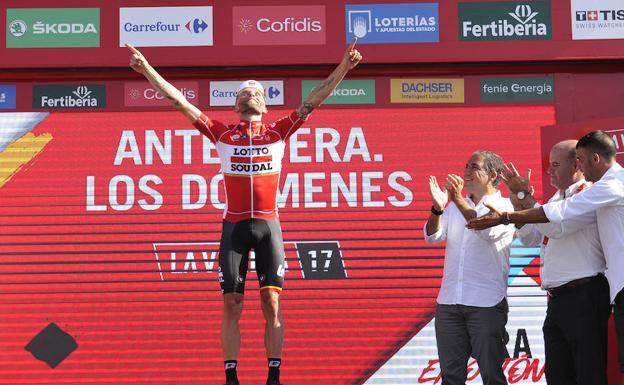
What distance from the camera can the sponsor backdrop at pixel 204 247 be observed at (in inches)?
227

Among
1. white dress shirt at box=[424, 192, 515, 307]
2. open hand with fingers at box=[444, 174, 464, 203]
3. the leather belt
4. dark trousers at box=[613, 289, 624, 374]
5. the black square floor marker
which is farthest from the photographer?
the black square floor marker

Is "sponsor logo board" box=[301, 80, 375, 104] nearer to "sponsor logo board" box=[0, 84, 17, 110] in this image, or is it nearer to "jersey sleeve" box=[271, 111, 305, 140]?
"jersey sleeve" box=[271, 111, 305, 140]

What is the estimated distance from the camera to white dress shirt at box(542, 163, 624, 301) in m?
3.91

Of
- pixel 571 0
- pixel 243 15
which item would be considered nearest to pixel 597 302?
pixel 571 0

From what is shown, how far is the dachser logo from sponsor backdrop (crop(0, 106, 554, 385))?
1.65ft

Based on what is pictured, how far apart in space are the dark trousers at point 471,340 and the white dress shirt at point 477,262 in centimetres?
5

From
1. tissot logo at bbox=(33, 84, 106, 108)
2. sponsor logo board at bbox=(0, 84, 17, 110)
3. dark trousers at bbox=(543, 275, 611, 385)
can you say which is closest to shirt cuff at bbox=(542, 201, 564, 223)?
dark trousers at bbox=(543, 275, 611, 385)

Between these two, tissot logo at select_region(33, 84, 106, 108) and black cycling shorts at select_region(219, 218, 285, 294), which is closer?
black cycling shorts at select_region(219, 218, 285, 294)

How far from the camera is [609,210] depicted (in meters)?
4.00

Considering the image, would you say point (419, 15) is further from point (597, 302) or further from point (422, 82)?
point (597, 302)

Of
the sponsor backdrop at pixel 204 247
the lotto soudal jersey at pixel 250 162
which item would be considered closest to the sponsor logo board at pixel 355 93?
the sponsor backdrop at pixel 204 247

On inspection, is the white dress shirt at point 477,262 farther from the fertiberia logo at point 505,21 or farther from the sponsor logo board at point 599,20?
the sponsor logo board at point 599,20

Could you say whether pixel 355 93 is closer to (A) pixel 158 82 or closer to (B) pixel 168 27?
(B) pixel 168 27

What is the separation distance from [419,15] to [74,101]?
2.63 metres
